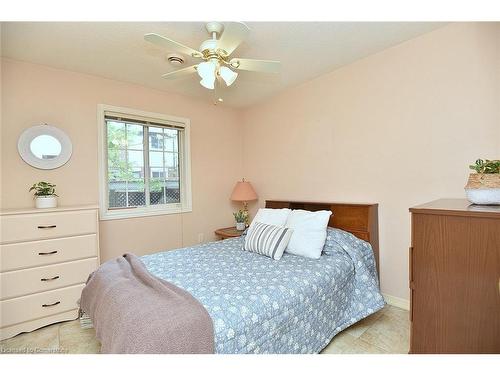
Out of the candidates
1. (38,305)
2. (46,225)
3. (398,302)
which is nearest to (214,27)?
(46,225)

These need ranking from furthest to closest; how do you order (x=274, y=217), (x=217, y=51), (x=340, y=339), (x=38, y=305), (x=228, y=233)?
1. (x=228, y=233)
2. (x=274, y=217)
3. (x=38, y=305)
4. (x=340, y=339)
5. (x=217, y=51)

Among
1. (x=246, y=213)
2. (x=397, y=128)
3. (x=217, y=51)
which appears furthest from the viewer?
(x=246, y=213)

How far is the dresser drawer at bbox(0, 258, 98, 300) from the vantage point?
197 cm

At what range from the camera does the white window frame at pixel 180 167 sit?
2.69 metres

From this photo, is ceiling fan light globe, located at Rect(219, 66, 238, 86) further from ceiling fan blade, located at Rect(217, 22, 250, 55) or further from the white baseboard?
the white baseboard

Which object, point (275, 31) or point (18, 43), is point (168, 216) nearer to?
point (18, 43)

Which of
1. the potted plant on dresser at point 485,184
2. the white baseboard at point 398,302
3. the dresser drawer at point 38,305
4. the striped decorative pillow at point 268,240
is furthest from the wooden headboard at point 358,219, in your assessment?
the dresser drawer at point 38,305

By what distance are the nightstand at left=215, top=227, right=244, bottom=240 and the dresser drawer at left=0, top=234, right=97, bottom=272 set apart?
4.72 feet

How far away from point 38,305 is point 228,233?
1.92 m

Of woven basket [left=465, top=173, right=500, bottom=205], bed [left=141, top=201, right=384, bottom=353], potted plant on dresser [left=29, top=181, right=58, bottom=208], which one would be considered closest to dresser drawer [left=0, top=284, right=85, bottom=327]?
potted plant on dresser [left=29, top=181, right=58, bottom=208]

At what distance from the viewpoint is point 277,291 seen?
149 cm

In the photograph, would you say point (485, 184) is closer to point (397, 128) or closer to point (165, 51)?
point (397, 128)

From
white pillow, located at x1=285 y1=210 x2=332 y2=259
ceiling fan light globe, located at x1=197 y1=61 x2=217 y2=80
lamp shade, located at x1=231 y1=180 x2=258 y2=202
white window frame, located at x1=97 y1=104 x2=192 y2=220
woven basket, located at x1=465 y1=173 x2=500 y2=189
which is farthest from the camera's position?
lamp shade, located at x1=231 y1=180 x2=258 y2=202

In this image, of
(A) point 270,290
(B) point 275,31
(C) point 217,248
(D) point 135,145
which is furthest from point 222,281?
(D) point 135,145
